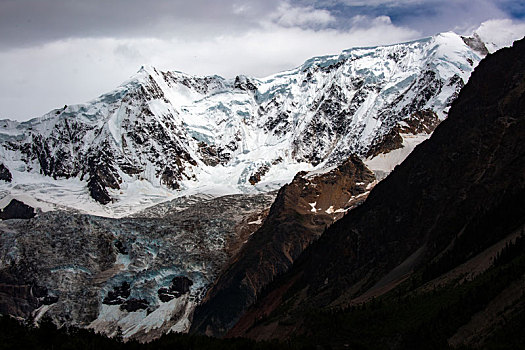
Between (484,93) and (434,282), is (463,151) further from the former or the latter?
(434,282)

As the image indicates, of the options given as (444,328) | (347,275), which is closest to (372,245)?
(347,275)

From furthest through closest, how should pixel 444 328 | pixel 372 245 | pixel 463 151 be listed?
pixel 372 245 < pixel 463 151 < pixel 444 328

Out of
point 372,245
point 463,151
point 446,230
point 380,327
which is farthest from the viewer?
point 372,245

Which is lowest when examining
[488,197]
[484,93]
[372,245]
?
[372,245]

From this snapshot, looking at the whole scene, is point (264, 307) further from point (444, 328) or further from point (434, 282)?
point (444, 328)

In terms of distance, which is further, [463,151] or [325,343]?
[463,151]

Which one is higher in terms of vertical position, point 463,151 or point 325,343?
point 463,151
